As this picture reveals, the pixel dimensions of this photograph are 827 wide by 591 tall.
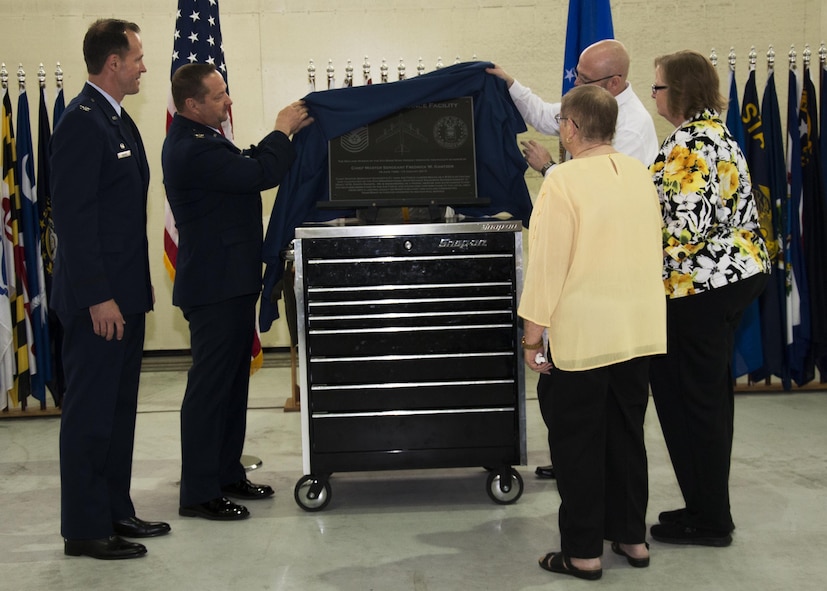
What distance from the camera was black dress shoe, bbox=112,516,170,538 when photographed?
128 inches

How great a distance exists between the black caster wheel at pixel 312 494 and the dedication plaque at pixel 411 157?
3.57 feet

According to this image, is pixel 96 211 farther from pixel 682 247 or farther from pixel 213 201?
pixel 682 247

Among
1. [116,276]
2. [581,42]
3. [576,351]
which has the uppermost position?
[581,42]

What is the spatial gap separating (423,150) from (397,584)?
5.52 feet

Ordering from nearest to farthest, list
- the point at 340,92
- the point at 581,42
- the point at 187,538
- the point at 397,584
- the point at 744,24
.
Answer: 1. the point at 397,584
2. the point at 187,538
3. the point at 340,92
4. the point at 581,42
5. the point at 744,24

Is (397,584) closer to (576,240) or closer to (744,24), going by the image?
(576,240)

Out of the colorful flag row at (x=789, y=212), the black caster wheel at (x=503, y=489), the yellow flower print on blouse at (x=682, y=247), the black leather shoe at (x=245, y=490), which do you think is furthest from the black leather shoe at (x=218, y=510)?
the colorful flag row at (x=789, y=212)

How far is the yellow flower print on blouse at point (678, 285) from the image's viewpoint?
288 centimetres

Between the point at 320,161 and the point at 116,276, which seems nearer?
the point at 116,276

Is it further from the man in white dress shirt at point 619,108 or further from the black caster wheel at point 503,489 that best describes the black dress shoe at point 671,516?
the man in white dress shirt at point 619,108

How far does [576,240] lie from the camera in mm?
2574

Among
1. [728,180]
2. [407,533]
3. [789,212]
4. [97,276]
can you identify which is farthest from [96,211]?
[789,212]

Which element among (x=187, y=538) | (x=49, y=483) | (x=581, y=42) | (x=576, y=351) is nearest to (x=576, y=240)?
(x=576, y=351)

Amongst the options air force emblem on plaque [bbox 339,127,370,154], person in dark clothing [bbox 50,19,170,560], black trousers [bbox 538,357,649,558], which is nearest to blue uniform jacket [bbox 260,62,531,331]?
air force emblem on plaque [bbox 339,127,370,154]
